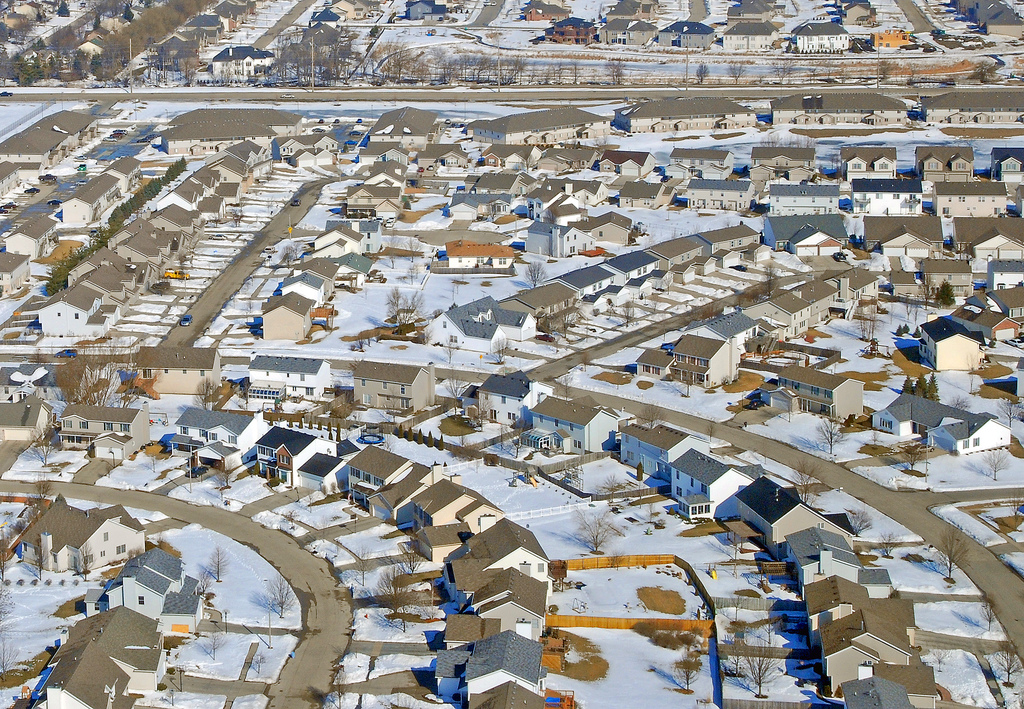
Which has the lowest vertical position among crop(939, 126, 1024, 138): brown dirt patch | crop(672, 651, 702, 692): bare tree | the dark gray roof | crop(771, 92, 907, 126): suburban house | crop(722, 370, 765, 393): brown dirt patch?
crop(672, 651, 702, 692): bare tree

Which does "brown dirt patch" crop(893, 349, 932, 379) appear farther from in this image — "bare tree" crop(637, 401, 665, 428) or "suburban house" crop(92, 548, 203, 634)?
"suburban house" crop(92, 548, 203, 634)

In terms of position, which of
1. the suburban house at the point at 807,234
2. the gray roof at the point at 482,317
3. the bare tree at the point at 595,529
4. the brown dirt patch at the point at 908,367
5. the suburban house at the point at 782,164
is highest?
the suburban house at the point at 782,164

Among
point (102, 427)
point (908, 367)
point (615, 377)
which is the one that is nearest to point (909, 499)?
point (908, 367)

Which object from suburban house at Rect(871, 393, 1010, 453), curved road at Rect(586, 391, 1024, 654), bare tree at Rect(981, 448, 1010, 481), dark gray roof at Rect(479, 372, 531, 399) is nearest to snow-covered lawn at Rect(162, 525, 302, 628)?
dark gray roof at Rect(479, 372, 531, 399)

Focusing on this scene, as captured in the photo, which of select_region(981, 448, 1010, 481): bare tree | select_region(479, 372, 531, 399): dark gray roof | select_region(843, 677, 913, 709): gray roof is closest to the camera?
select_region(843, 677, 913, 709): gray roof

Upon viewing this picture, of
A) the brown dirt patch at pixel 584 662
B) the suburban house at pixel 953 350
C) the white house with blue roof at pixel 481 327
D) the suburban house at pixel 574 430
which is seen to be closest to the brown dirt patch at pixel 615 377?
the white house with blue roof at pixel 481 327

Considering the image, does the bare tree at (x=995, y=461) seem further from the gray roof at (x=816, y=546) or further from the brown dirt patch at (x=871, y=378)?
the gray roof at (x=816, y=546)
